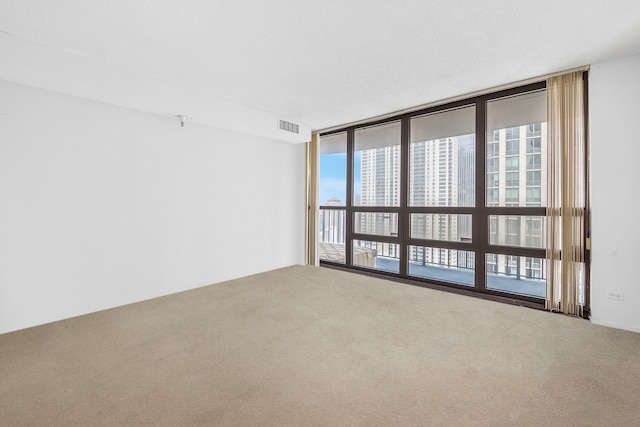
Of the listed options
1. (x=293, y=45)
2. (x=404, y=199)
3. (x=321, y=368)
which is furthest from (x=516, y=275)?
(x=293, y=45)

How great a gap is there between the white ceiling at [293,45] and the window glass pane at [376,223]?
75.9 inches

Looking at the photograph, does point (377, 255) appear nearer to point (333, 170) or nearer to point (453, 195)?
point (453, 195)

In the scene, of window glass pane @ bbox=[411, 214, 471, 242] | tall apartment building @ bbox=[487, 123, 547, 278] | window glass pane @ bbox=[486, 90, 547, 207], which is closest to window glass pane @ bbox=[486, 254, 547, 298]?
tall apartment building @ bbox=[487, 123, 547, 278]

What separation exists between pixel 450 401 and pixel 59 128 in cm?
412

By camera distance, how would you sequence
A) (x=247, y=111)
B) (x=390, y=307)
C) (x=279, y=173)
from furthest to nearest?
(x=279, y=173)
(x=247, y=111)
(x=390, y=307)

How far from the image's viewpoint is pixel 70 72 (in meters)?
2.74

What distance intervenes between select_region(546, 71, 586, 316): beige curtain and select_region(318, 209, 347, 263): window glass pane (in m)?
3.06

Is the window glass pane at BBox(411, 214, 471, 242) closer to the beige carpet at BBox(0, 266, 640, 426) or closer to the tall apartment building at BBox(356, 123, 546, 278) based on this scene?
the tall apartment building at BBox(356, 123, 546, 278)

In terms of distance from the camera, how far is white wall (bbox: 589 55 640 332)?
8.75 ft

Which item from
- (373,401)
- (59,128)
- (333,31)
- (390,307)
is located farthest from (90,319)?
(333,31)

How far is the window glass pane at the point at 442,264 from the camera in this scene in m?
4.02

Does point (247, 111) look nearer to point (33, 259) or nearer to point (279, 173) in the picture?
point (279, 173)

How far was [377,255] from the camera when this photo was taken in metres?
5.14

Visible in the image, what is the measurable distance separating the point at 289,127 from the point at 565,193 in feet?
12.5
